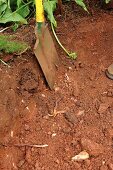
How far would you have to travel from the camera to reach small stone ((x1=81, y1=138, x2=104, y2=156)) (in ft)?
6.33

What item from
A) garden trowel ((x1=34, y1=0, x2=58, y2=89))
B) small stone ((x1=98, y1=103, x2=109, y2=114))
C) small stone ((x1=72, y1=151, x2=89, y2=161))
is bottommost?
small stone ((x1=72, y1=151, x2=89, y2=161))

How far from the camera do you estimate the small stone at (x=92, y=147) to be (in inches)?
75.9

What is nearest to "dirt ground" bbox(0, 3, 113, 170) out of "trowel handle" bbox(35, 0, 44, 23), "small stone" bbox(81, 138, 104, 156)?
"small stone" bbox(81, 138, 104, 156)

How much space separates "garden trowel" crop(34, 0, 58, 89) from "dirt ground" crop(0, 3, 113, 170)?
0.05m

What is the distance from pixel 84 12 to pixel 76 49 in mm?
381

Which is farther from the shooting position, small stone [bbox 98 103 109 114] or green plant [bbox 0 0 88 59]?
green plant [bbox 0 0 88 59]

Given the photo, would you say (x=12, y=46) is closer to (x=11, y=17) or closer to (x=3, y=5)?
(x=11, y=17)

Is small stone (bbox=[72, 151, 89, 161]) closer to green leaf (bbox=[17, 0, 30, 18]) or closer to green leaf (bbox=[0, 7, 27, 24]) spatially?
green leaf (bbox=[0, 7, 27, 24])

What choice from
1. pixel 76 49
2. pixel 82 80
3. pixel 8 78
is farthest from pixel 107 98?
pixel 8 78

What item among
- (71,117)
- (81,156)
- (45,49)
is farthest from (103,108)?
(45,49)

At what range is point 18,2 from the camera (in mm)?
2377

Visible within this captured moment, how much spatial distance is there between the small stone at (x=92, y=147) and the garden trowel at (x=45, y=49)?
433mm

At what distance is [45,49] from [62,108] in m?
0.36

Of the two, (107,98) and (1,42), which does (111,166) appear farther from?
(1,42)
